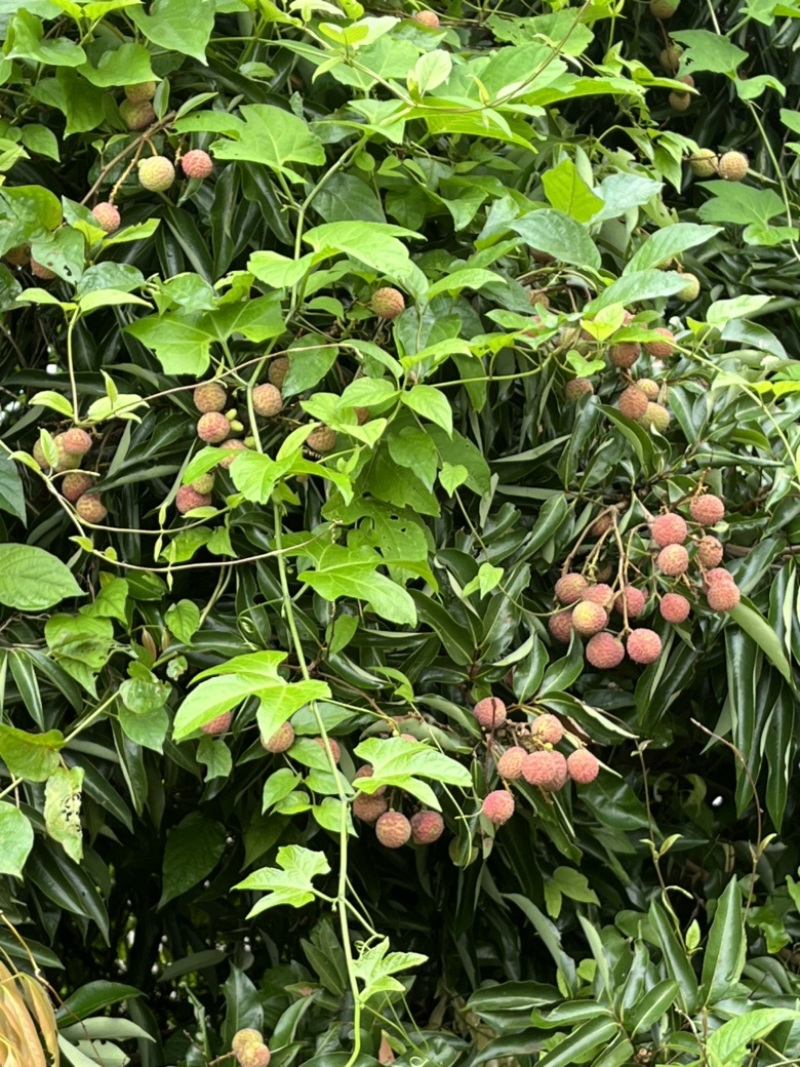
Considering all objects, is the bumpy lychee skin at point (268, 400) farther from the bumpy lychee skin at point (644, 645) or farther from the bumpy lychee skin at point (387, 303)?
the bumpy lychee skin at point (644, 645)

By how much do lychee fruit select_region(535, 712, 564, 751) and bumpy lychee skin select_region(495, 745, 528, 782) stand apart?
2 centimetres

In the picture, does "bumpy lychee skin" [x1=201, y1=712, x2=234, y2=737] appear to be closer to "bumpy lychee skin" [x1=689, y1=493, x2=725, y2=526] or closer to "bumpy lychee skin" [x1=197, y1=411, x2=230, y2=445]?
"bumpy lychee skin" [x1=197, y1=411, x2=230, y2=445]

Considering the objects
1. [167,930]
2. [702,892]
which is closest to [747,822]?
[702,892]

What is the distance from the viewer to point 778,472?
1139mm

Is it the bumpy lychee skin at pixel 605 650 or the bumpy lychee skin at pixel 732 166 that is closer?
the bumpy lychee skin at pixel 605 650

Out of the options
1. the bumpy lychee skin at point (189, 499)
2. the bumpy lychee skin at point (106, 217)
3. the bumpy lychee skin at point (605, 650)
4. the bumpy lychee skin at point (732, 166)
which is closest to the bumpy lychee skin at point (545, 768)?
the bumpy lychee skin at point (605, 650)

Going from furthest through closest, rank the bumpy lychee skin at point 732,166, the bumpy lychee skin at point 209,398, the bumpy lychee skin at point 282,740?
the bumpy lychee skin at point 732,166, the bumpy lychee skin at point 209,398, the bumpy lychee skin at point 282,740

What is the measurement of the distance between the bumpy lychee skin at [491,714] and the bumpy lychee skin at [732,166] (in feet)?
2.50

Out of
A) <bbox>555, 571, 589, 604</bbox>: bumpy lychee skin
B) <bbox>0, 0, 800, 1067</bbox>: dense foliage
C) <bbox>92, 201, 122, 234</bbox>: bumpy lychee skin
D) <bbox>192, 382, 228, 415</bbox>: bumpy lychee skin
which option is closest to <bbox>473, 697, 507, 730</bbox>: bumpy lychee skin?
<bbox>0, 0, 800, 1067</bbox>: dense foliage

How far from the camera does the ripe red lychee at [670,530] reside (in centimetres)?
106

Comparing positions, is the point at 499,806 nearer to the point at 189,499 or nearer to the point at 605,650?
the point at 605,650

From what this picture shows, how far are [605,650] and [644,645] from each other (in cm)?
4

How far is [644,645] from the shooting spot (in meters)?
1.06

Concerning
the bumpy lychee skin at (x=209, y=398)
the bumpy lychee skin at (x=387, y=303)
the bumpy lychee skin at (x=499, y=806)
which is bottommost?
the bumpy lychee skin at (x=499, y=806)
